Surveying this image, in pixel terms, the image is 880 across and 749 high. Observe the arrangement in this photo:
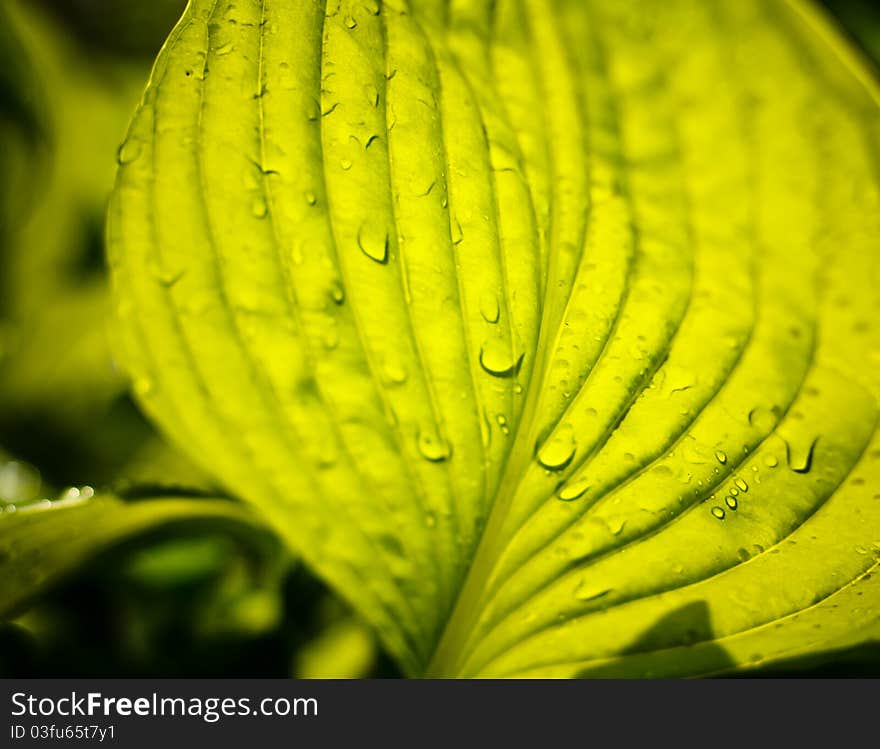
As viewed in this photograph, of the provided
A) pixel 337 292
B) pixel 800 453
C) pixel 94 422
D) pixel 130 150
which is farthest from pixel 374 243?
pixel 94 422

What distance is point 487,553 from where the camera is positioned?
0.47 metres

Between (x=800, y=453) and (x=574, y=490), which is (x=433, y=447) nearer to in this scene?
(x=574, y=490)

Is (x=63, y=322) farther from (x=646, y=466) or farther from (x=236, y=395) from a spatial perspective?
(x=646, y=466)

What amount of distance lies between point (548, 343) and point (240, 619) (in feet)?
1.31

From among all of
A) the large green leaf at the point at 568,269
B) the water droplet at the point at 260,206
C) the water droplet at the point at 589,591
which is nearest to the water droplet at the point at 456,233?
the large green leaf at the point at 568,269

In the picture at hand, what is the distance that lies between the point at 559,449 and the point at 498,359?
69mm

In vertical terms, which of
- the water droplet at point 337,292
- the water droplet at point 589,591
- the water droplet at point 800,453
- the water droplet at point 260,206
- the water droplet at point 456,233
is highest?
the water droplet at point 456,233

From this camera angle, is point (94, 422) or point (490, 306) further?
point (94, 422)

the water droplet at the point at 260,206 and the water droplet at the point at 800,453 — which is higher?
the water droplet at the point at 800,453

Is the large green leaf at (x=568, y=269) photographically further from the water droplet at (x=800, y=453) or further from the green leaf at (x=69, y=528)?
the green leaf at (x=69, y=528)

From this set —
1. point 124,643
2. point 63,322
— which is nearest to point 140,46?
point 63,322

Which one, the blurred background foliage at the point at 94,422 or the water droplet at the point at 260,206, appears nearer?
the water droplet at the point at 260,206

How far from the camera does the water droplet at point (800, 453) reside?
44 centimetres

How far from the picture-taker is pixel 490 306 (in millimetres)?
445
